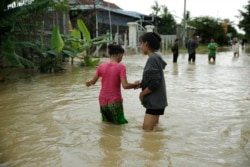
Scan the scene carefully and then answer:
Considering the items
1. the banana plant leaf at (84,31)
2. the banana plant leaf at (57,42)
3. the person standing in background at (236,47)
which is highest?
the banana plant leaf at (84,31)

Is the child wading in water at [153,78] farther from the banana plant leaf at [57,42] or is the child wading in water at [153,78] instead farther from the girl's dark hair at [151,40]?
the banana plant leaf at [57,42]

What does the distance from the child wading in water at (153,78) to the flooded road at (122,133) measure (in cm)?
50

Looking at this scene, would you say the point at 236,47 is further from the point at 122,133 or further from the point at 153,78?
the point at 153,78

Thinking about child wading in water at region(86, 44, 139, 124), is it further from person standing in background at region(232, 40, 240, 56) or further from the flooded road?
person standing in background at region(232, 40, 240, 56)

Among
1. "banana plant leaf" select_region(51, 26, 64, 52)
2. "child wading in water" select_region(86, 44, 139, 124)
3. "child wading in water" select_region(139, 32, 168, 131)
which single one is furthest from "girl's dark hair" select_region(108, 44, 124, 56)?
"banana plant leaf" select_region(51, 26, 64, 52)

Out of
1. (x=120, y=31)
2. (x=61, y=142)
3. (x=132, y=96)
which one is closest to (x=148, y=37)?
(x=61, y=142)

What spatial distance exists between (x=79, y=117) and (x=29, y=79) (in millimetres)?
5718

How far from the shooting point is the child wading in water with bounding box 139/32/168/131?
188 inches

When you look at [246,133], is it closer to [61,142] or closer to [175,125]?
[175,125]

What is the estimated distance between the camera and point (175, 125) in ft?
19.2

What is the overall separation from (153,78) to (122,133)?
105 cm

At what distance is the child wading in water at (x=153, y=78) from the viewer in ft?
15.6

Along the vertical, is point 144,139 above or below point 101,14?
below

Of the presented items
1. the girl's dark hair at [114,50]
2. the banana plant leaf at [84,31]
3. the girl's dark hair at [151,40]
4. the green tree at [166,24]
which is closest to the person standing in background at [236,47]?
the green tree at [166,24]
